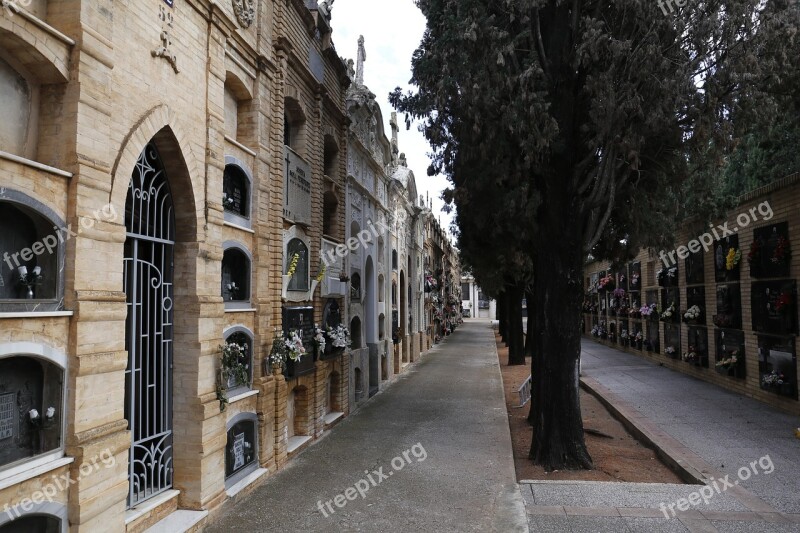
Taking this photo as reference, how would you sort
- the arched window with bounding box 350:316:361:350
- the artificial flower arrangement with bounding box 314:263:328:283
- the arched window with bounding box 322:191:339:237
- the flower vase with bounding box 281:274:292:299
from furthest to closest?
the arched window with bounding box 350:316:361:350 → the arched window with bounding box 322:191:339:237 → the artificial flower arrangement with bounding box 314:263:328:283 → the flower vase with bounding box 281:274:292:299

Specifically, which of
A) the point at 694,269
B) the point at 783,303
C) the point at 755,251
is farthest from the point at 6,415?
the point at 694,269

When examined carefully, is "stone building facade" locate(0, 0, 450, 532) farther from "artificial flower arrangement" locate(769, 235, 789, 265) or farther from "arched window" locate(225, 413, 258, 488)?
"artificial flower arrangement" locate(769, 235, 789, 265)

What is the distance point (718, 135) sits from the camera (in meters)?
7.81

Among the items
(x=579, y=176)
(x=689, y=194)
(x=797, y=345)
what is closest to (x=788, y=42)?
(x=579, y=176)

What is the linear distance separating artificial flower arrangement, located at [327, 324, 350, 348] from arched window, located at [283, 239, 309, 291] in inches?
66.9

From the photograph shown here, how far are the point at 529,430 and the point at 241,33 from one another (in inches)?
376

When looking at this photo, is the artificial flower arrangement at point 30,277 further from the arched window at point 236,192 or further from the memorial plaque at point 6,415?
the arched window at point 236,192

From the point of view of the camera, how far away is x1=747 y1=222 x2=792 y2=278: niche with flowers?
11234mm

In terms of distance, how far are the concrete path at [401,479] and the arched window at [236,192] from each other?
396cm

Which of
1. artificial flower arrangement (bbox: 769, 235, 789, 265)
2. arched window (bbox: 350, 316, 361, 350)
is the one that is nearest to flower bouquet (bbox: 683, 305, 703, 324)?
artificial flower arrangement (bbox: 769, 235, 789, 265)

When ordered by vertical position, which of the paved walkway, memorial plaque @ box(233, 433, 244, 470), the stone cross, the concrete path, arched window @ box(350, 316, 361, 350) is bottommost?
the concrete path

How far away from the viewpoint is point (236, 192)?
7.86 m

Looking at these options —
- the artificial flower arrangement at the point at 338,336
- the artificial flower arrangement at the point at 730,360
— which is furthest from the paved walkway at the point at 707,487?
the artificial flower arrangement at the point at 338,336

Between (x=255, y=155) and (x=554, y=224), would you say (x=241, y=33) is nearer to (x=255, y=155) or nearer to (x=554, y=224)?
(x=255, y=155)
